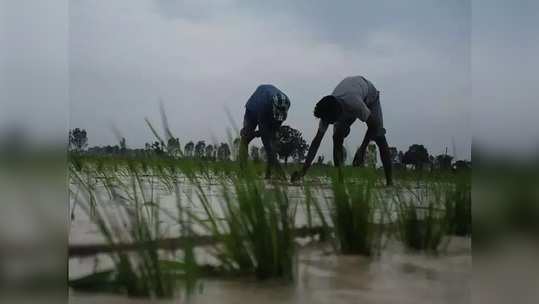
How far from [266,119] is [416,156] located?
2.14 feet

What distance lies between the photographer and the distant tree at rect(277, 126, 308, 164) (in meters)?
2.31

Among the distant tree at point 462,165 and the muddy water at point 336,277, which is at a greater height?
the distant tree at point 462,165

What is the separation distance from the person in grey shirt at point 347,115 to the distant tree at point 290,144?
1.5 inches

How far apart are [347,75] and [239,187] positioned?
25.5 inches

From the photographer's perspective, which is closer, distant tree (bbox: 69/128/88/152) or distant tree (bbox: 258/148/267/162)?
distant tree (bbox: 69/128/88/152)

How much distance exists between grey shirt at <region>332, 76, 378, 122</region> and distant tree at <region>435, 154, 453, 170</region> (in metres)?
0.37

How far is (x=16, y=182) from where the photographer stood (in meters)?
2.07

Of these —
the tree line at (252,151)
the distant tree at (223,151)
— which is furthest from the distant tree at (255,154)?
the distant tree at (223,151)

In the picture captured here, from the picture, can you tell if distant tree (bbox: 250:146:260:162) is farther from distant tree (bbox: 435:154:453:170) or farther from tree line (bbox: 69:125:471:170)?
distant tree (bbox: 435:154:453:170)

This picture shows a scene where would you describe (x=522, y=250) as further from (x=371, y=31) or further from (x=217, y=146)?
(x=217, y=146)

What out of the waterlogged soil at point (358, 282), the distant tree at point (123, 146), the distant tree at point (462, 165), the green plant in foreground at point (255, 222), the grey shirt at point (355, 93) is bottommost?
the waterlogged soil at point (358, 282)

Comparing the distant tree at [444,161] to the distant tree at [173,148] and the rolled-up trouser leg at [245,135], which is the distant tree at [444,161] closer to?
the rolled-up trouser leg at [245,135]

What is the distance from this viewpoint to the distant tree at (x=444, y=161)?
92.0 inches

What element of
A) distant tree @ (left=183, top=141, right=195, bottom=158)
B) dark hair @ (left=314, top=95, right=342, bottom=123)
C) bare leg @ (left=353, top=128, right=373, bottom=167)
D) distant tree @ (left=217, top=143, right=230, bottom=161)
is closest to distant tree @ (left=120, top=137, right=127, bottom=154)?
distant tree @ (left=183, top=141, right=195, bottom=158)
